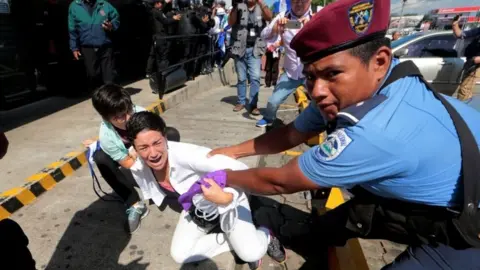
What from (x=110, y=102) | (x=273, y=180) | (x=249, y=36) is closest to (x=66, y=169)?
(x=110, y=102)

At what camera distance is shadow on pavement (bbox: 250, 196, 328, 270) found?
6.95ft

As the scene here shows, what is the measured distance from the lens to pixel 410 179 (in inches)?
43.6

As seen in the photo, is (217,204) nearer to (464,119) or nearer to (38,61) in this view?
(464,119)

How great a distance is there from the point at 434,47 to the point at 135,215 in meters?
6.67

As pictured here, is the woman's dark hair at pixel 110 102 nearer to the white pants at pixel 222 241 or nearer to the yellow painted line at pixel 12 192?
the white pants at pixel 222 241

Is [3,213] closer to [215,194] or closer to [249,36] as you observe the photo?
[215,194]

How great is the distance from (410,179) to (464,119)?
0.33m

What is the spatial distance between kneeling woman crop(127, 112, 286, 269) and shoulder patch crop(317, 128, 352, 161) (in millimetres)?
623

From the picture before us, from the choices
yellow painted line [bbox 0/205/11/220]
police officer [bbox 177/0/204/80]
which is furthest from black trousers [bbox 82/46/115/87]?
yellow painted line [bbox 0/205/11/220]

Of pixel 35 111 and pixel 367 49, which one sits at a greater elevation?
pixel 367 49

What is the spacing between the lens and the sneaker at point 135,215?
2.21m

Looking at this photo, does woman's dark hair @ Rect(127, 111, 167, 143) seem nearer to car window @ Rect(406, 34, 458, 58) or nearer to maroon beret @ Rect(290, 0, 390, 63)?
maroon beret @ Rect(290, 0, 390, 63)

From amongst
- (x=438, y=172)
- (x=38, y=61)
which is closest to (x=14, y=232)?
(x=438, y=172)

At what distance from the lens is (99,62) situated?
184 inches
